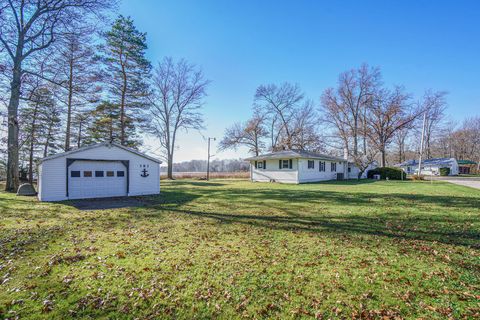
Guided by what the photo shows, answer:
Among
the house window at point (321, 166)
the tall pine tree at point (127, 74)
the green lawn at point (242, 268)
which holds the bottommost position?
the green lawn at point (242, 268)

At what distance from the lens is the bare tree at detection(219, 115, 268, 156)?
36.1m

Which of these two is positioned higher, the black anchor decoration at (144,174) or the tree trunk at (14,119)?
the tree trunk at (14,119)

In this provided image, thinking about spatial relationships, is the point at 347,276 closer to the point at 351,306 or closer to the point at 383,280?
the point at 383,280

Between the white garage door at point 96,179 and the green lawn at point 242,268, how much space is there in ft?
16.8

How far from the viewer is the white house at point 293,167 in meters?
22.6

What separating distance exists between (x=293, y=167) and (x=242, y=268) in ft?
64.4

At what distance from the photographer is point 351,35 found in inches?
576

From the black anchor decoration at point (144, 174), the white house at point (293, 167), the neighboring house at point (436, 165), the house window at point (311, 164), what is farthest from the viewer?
the neighboring house at point (436, 165)

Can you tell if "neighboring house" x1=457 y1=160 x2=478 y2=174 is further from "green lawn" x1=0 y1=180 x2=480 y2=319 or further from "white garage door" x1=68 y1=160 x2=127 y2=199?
"white garage door" x1=68 y1=160 x2=127 y2=199

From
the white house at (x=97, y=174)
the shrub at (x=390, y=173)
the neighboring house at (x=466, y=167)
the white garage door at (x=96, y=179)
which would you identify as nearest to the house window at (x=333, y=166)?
the shrub at (x=390, y=173)

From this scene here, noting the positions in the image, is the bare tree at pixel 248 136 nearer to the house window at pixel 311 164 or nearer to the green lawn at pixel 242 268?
the house window at pixel 311 164

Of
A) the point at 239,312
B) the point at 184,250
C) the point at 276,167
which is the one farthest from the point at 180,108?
the point at 239,312

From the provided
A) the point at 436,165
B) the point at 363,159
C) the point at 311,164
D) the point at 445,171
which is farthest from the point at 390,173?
the point at 436,165

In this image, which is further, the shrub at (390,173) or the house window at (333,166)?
the shrub at (390,173)
